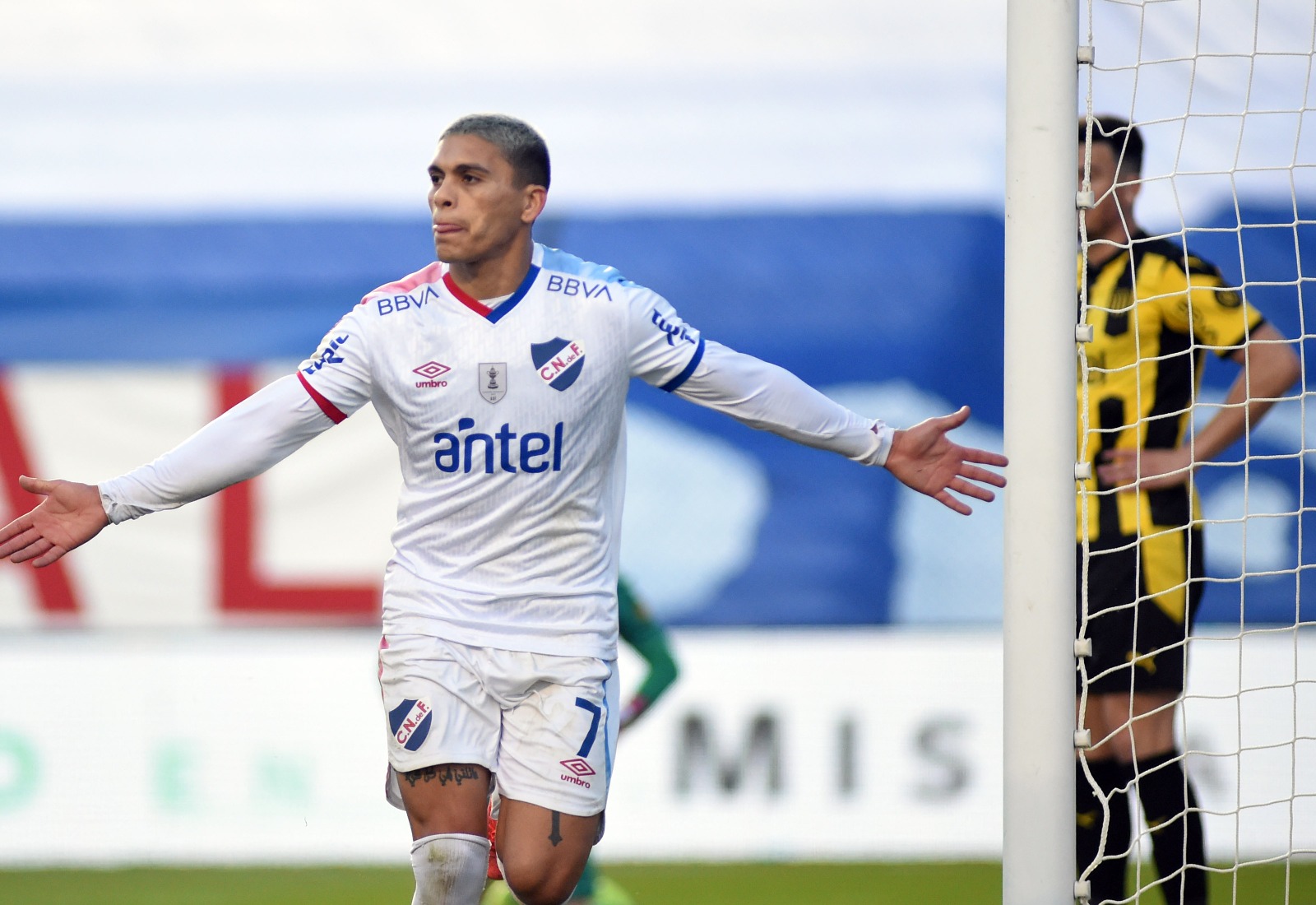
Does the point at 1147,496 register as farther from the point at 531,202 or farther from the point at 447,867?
the point at 447,867

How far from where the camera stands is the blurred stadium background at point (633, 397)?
5012mm

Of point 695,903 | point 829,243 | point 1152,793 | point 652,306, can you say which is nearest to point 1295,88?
point 829,243

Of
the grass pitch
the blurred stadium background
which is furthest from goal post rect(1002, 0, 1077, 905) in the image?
the blurred stadium background

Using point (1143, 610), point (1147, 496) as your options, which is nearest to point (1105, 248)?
point (1147, 496)

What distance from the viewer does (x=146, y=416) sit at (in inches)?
201

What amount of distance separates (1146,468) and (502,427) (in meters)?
1.71

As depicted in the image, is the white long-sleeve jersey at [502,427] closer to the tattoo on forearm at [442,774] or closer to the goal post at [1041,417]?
the tattoo on forearm at [442,774]

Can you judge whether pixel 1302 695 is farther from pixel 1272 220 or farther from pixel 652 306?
pixel 652 306

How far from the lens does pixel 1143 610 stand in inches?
144

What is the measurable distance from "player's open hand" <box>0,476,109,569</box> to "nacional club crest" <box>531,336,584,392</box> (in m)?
0.89

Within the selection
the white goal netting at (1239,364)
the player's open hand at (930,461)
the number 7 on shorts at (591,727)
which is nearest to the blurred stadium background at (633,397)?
the white goal netting at (1239,364)

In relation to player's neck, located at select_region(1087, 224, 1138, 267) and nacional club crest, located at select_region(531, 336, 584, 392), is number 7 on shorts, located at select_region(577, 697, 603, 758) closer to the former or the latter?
nacional club crest, located at select_region(531, 336, 584, 392)

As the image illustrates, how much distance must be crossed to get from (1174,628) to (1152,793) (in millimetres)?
415

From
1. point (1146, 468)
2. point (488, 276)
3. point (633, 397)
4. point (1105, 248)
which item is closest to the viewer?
point (488, 276)
